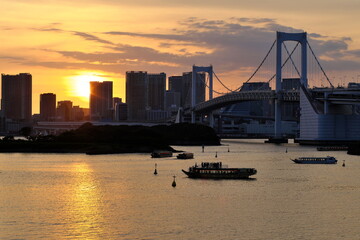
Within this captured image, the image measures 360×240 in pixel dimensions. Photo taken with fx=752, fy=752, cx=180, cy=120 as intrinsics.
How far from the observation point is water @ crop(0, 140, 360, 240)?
1516 inches

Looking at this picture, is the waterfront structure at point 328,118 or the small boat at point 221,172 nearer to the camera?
the small boat at point 221,172

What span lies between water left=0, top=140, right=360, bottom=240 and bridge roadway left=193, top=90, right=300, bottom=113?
73254 millimetres

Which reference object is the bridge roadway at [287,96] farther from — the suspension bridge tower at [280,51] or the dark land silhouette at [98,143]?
the dark land silhouette at [98,143]

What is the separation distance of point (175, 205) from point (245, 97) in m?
113

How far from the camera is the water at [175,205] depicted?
38500mm

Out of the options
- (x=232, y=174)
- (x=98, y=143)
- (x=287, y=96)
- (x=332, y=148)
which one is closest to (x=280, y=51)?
(x=287, y=96)

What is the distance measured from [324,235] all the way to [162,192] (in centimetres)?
1891

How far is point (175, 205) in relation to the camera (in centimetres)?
4744

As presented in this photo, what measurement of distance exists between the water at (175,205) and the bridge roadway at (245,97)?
73254 millimetres

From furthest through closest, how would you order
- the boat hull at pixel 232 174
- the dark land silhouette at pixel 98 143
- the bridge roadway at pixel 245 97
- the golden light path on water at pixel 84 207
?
the bridge roadway at pixel 245 97 < the dark land silhouette at pixel 98 143 < the boat hull at pixel 232 174 < the golden light path on water at pixel 84 207

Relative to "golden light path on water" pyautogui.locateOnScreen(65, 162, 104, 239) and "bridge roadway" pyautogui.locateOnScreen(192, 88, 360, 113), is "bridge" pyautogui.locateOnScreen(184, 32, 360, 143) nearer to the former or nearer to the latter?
"bridge roadway" pyautogui.locateOnScreen(192, 88, 360, 113)

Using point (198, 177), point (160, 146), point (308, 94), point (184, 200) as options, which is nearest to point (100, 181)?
point (198, 177)

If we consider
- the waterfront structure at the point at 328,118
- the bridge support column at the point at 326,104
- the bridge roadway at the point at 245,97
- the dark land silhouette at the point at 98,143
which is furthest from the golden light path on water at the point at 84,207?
the bridge roadway at the point at 245,97

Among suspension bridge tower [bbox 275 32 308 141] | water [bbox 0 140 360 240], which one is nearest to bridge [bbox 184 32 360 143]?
suspension bridge tower [bbox 275 32 308 141]
